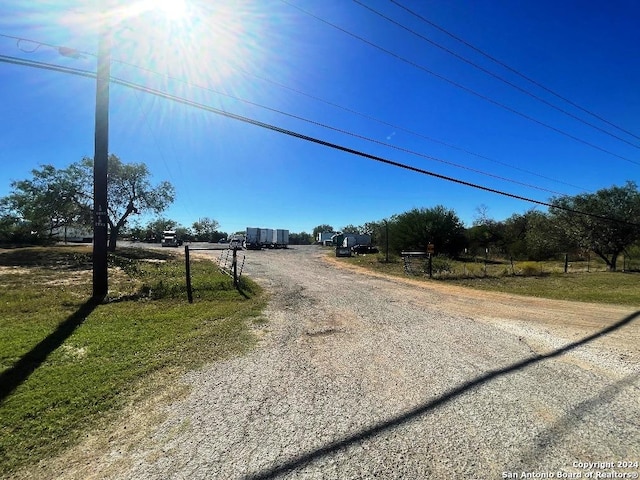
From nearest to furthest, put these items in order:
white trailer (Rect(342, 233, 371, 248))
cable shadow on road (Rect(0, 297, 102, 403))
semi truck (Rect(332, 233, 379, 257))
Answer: cable shadow on road (Rect(0, 297, 102, 403)) → semi truck (Rect(332, 233, 379, 257)) → white trailer (Rect(342, 233, 371, 248))

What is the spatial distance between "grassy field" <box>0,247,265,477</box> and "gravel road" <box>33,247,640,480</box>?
2.11 feet

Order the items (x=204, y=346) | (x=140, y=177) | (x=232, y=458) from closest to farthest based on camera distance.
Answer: (x=232, y=458) < (x=204, y=346) < (x=140, y=177)

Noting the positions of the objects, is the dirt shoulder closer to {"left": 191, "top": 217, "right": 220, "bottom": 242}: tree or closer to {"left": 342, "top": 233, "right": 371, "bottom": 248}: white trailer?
{"left": 342, "top": 233, "right": 371, "bottom": 248}: white trailer

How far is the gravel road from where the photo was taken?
274cm

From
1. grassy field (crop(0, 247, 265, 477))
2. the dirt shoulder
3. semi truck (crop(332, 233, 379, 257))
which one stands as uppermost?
semi truck (crop(332, 233, 379, 257))

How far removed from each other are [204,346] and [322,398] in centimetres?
273

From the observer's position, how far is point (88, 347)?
5.44 m

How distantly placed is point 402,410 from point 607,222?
3002 cm

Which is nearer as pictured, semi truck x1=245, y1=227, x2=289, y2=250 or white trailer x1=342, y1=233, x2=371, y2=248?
semi truck x1=245, y1=227, x2=289, y2=250

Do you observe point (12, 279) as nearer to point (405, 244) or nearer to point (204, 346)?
point (204, 346)

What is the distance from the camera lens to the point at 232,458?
2803mm

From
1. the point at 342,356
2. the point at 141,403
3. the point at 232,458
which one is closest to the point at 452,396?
the point at 342,356

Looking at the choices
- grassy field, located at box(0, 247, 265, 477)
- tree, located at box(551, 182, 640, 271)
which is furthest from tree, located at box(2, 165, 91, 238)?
tree, located at box(551, 182, 640, 271)

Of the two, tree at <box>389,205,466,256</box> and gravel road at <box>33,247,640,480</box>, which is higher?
tree at <box>389,205,466,256</box>
